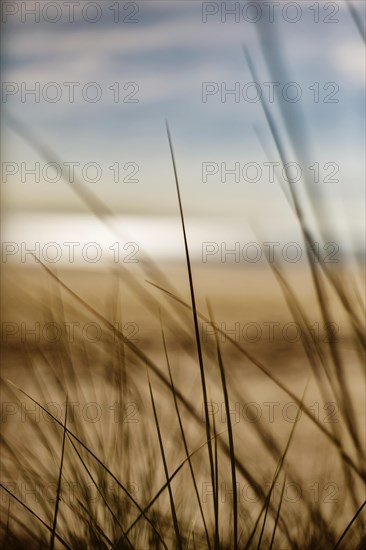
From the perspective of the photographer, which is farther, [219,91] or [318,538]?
[219,91]

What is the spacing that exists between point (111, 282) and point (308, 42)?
0.45 meters

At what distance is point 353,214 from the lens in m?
0.88

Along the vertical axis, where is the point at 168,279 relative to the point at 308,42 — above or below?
below

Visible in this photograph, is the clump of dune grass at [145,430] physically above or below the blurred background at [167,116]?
below

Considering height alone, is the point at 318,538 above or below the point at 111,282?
below

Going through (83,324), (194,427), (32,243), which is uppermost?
(32,243)

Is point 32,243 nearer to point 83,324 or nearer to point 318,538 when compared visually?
point 83,324

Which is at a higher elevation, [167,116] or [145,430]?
[167,116]

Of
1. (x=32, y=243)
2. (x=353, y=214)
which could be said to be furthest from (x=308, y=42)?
(x=32, y=243)

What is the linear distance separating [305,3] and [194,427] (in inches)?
25.0

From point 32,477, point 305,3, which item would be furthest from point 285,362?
point 305,3

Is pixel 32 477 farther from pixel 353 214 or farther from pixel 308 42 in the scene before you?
pixel 308 42

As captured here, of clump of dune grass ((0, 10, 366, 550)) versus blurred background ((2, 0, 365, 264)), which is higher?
blurred background ((2, 0, 365, 264))

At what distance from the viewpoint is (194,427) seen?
0.92 m
